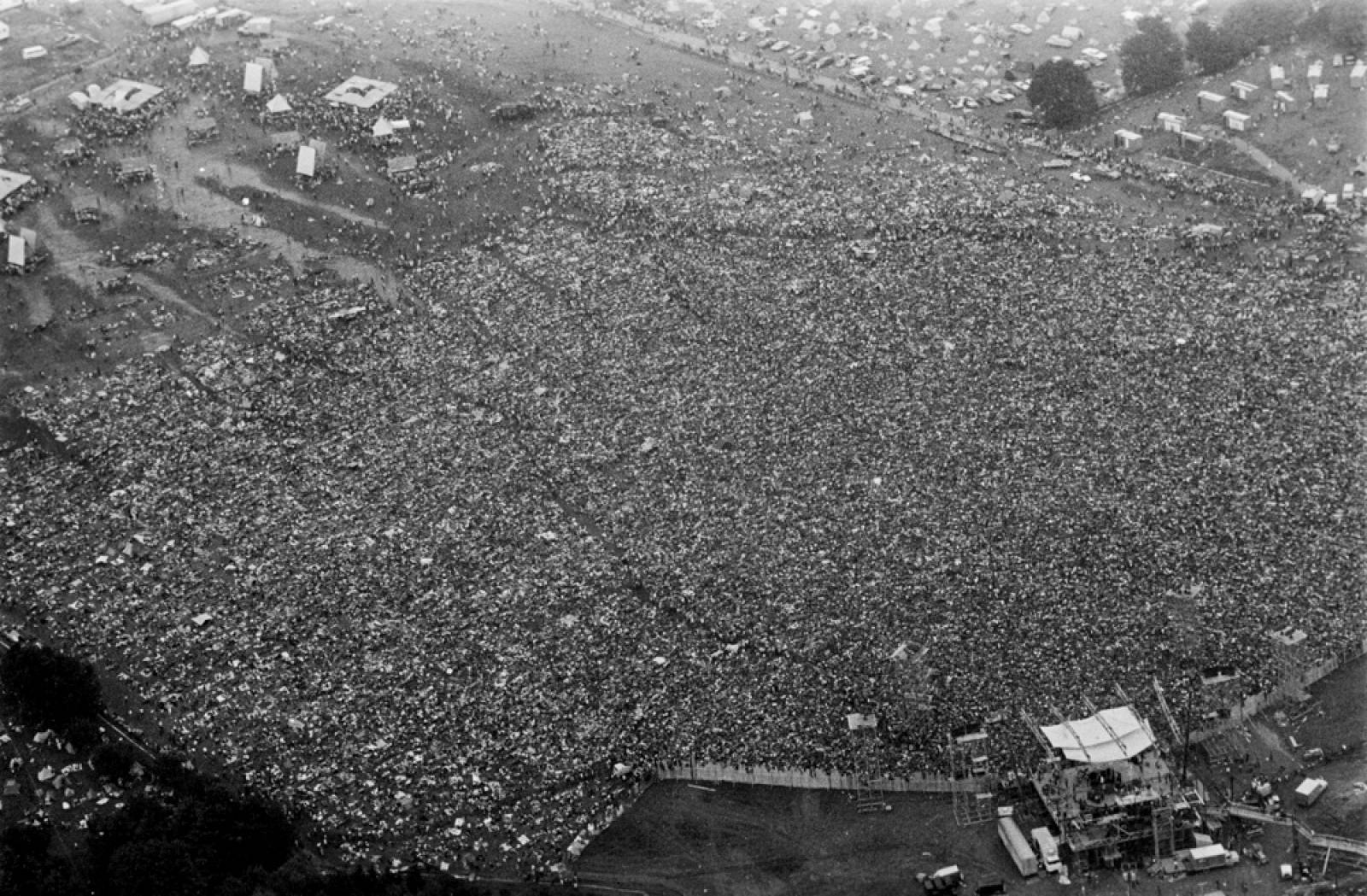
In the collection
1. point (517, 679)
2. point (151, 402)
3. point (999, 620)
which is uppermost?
point (999, 620)

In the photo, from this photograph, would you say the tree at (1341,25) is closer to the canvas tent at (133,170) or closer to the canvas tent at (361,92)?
the canvas tent at (361,92)

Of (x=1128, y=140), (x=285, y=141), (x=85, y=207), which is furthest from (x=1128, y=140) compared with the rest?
(x=85, y=207)

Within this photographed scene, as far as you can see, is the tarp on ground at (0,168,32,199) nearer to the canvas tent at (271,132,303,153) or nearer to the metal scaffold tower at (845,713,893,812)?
the canvas tent at (271,132,303,153)

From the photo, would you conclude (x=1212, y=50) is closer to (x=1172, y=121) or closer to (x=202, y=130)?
(x=1172, y=121)

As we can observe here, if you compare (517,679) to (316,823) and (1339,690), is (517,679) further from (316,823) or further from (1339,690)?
(1339,690)

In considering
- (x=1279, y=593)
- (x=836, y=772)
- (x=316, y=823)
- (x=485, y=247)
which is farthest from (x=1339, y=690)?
(x=485, y=247)

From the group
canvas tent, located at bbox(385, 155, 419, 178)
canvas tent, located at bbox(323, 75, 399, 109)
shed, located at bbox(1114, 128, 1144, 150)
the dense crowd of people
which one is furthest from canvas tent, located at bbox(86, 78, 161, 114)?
shed, located at bbox(1114, 128, 1144, 150)
